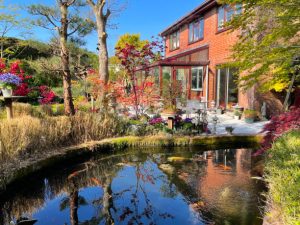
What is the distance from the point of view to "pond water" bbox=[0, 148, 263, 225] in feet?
14.7

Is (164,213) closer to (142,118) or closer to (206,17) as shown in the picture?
(142,118)

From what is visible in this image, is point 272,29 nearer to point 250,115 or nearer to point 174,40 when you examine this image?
point 250,115

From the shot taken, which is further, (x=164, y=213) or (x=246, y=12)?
(x=246, y=12)

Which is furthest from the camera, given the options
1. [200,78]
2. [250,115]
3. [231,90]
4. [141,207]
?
[200,78]

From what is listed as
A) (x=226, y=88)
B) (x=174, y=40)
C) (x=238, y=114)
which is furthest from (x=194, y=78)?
(x=174, y=40)

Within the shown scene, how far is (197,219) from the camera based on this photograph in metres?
4.36

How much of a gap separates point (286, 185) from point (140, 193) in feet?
10.1

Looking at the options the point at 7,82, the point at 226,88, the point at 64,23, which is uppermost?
the point at 64,23

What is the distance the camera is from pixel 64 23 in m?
8.10

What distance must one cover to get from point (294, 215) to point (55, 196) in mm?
4233

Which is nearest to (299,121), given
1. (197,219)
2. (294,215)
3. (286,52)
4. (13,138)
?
(286,52)

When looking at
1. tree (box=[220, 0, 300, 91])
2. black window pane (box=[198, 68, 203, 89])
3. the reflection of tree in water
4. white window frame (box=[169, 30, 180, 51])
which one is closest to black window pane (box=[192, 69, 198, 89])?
black window pane (box=[198, 68, 203, 89])

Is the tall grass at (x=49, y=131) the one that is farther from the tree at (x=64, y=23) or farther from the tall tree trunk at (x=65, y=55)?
the tree at (x=64, y=23)

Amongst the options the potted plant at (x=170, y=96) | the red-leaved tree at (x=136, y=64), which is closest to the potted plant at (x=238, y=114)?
the potted plant at (x=170, y=96)
